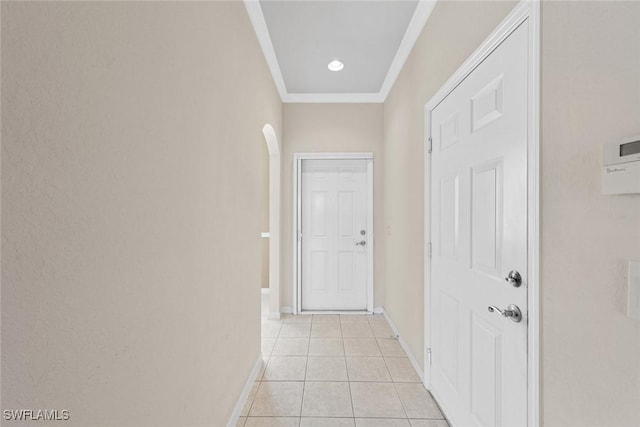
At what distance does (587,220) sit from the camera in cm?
84

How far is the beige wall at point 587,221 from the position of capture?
74cm

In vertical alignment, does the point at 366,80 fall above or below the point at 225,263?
above

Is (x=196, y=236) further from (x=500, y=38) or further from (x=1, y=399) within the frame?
(x=500, y=38)

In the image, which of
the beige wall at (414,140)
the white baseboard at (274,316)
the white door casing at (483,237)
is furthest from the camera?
the white baseboard at (274,316)

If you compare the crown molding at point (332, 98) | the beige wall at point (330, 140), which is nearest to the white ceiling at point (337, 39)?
the crown molding at point (332, 98)

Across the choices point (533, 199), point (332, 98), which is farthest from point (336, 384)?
point (332, 98)

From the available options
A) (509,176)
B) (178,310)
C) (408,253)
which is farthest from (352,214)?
(178,310)

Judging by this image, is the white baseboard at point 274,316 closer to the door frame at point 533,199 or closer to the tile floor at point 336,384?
the tile floor at point 336,384

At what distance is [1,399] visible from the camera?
476 mm

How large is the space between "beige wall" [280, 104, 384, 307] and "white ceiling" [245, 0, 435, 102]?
0.84ft

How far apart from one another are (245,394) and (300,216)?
2119 mm

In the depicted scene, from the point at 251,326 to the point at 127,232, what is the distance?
1591mm

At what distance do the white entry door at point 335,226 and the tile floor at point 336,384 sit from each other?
0.60 meters

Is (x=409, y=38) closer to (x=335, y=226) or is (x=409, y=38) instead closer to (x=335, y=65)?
(x=335, y=65)
